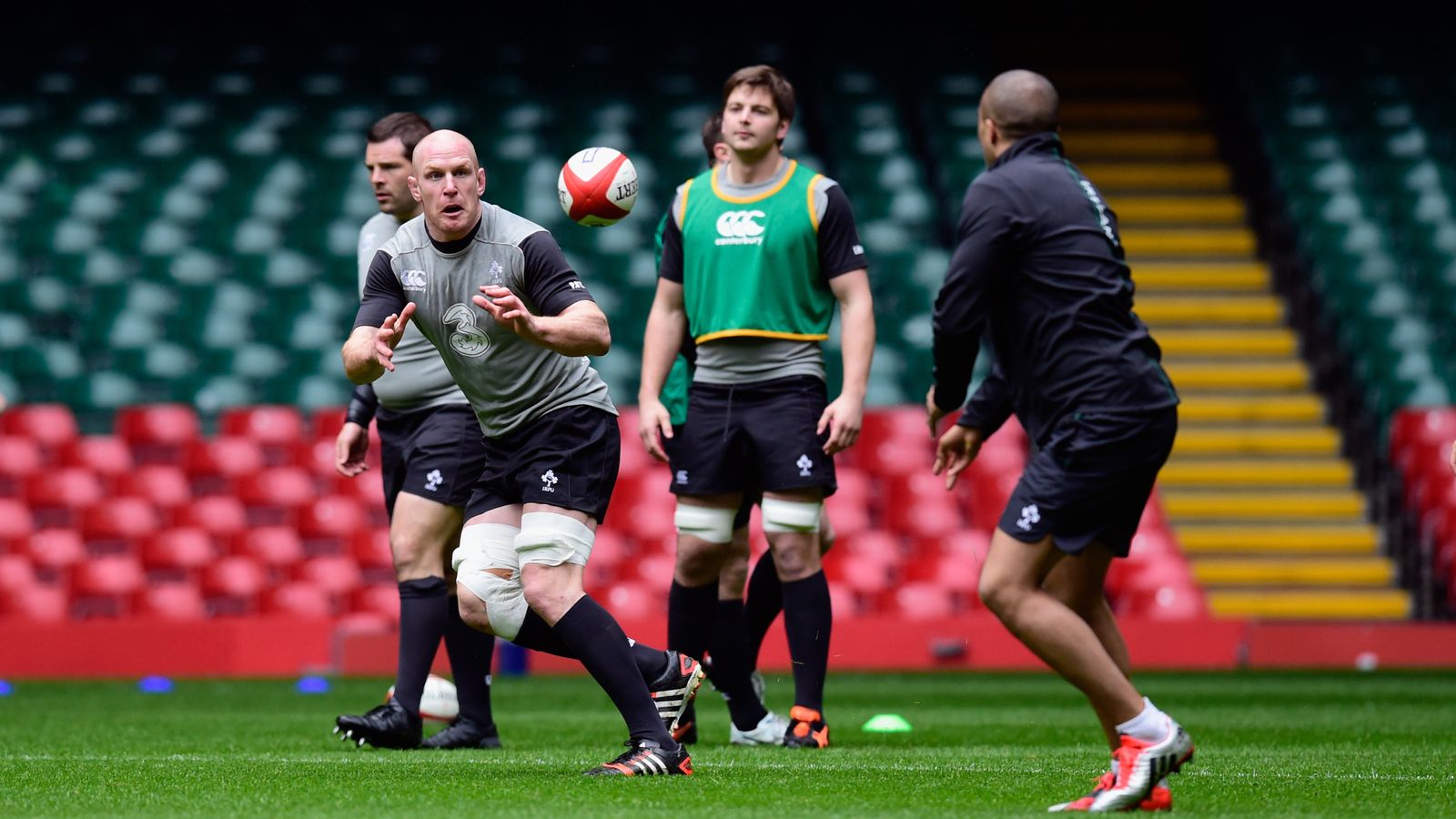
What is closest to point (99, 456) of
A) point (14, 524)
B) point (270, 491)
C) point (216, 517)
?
point (14, 524)

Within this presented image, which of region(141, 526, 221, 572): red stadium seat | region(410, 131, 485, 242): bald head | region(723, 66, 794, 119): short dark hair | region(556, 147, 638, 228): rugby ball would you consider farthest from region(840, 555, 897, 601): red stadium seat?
region(410, 131, 485, 242): bald head

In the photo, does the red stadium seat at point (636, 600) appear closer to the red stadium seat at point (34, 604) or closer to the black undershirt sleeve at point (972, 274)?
Result: the red stadium seat at point (34, 604)

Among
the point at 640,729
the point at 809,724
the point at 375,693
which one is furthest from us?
the point at 375,693

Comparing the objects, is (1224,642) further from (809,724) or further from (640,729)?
(640,729)

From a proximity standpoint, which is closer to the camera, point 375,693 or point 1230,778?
point 1230,778

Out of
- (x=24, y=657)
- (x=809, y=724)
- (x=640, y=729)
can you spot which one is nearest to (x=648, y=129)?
(x=24, y=657)

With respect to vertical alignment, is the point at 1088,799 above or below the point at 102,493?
below

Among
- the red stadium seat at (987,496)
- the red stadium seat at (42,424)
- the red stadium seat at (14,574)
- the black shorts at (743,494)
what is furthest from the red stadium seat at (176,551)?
the black shorts at (743,494)

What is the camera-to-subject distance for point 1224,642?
12.2 metres

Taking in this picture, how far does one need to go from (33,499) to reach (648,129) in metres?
6.18

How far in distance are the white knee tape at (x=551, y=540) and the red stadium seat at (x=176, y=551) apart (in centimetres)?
772

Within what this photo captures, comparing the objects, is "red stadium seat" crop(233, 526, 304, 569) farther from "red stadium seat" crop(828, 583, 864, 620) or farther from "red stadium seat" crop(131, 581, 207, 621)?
"red stadium seat" crop(828, 583, 864, 620)

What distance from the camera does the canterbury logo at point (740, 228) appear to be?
6492 mm

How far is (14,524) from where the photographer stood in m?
12.4
